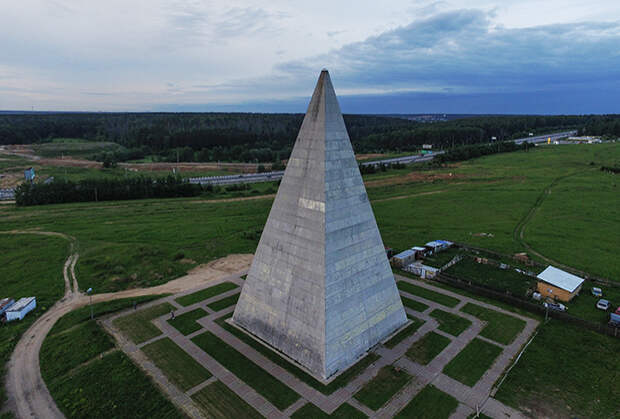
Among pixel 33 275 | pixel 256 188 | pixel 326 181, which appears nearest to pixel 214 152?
pixel 256 188

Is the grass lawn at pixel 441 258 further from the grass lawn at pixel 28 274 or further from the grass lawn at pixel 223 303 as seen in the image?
the grass lawn at pixel 28 274

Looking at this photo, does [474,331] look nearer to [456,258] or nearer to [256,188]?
[456,258]

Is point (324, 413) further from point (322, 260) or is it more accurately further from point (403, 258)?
point (403, 258)

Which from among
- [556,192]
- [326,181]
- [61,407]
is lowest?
[61,407]

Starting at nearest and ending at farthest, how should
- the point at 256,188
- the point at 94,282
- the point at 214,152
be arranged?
the point at 94,282 → the point at 256,188 → the point at 214,152

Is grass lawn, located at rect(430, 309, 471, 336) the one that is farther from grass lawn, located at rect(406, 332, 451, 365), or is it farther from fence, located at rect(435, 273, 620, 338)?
fence, located at rect(435, 273, 620, 338)

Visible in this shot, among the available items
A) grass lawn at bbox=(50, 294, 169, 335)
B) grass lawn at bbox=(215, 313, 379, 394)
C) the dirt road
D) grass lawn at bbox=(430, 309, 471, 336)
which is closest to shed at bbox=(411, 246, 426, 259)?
grass lawn at bbox=(430, 309, 471, 336)

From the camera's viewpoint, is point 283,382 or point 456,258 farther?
point 456,258
